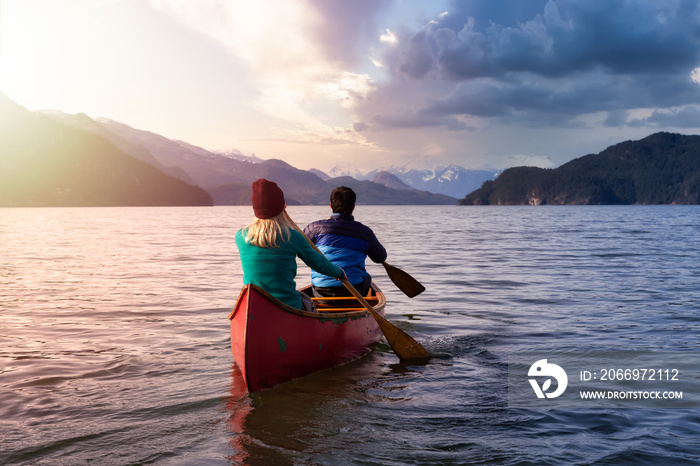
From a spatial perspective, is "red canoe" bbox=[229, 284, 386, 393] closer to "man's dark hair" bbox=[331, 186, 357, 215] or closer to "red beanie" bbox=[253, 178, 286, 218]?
"red beanie" bbox=[253, 178, 286, 218]

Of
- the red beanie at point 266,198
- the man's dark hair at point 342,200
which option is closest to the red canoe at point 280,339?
the red beanie at point 266,198

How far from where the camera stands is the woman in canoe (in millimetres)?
6617

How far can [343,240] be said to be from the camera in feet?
30.6

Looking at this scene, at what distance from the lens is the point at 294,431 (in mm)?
5758

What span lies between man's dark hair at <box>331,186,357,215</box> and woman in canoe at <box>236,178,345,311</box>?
2.02 meters

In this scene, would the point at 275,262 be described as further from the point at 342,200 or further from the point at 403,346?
the point at 403,346

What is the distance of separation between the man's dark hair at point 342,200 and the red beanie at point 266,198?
2384mm

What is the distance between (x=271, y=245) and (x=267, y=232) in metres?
0.19

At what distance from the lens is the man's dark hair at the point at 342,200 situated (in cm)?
898

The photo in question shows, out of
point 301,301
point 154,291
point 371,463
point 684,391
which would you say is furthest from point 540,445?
point 154,291

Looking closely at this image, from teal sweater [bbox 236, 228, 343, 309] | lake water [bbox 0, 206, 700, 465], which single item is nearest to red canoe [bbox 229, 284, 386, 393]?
lake water [bbox 0, 206, 700, 465]

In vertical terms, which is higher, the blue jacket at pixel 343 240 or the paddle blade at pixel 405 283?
the blue jacket at pixel 343 240

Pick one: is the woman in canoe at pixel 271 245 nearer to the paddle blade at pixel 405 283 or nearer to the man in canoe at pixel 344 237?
the man in canoe at pixel 344 237

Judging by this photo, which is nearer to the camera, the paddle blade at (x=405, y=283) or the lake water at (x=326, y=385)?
the lake water at (x=326, y=385)
